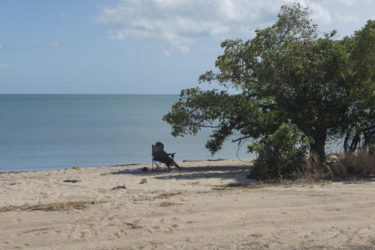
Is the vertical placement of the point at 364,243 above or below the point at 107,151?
below

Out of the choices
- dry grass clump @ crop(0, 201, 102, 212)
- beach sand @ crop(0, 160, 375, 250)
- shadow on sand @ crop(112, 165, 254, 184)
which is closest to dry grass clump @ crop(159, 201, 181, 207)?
beach sand @ crop(0, 160, 375, 250)

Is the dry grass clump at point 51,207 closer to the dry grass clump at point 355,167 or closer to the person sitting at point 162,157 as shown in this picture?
the dry grass clump at point 355,167

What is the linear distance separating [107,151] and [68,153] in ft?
6.81

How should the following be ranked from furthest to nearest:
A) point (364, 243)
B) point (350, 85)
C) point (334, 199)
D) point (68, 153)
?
point (68, 153) < point (350, 85) < point (334, 199) < point (364, 243)

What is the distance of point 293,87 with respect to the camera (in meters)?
13.3

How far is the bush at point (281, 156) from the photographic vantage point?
11188mm

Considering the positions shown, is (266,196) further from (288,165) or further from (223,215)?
(288,165)

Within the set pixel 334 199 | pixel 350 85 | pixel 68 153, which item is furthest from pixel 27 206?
pixel 68 153

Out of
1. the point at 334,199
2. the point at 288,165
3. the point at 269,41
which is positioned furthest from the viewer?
the point at 269,41

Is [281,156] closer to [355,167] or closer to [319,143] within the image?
[355,167]

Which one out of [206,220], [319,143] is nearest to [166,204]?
[206,220]

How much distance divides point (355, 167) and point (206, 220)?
5.16 meters

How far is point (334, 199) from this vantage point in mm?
7641

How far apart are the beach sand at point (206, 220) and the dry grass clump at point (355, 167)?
1.18 metres
